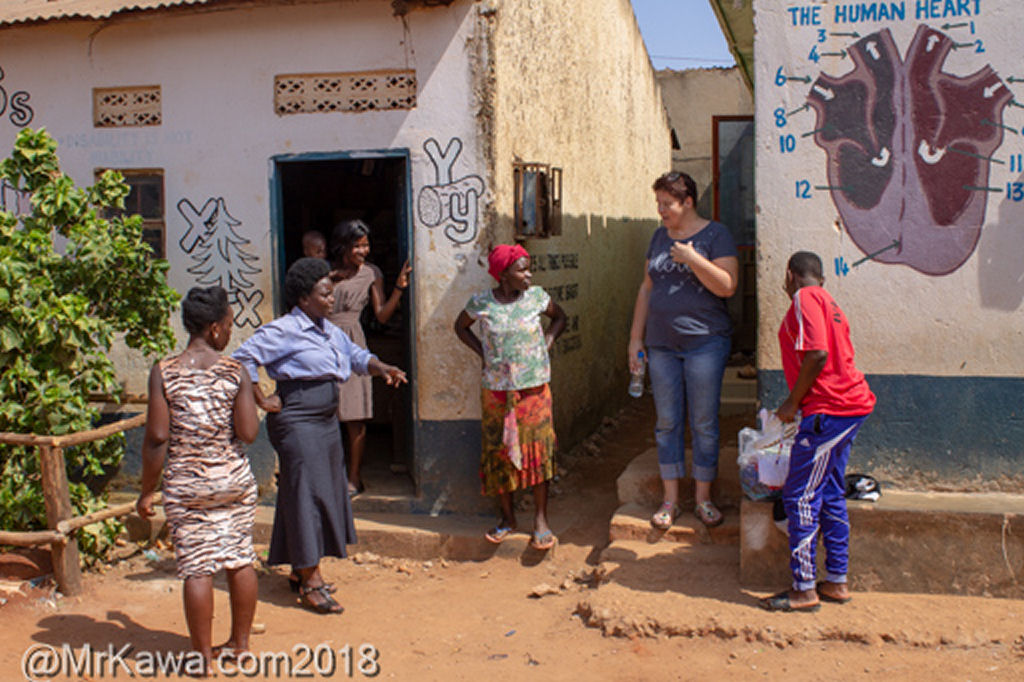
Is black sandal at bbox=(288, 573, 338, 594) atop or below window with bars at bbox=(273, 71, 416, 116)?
below

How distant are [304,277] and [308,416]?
26.7 inches

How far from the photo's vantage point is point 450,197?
6.10 m

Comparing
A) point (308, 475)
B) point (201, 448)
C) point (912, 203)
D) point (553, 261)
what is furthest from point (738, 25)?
point (201, 448)

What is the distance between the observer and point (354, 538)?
5293 mm

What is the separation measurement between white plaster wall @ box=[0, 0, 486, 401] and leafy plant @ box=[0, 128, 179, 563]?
0.84 meters

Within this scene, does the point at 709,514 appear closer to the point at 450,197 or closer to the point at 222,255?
the point at 450,197

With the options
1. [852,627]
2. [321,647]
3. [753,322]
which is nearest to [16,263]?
[321,647]

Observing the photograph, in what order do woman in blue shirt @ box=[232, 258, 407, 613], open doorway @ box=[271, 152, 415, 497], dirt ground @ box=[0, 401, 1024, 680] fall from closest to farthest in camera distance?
dirt ground @ box=[0, 401, 1024, 680], woman in blue shirt @ box=[232, 258, 407, 613], open doorway @ box=[271, 152, 415, 497]

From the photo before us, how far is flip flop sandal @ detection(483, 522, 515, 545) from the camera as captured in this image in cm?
577

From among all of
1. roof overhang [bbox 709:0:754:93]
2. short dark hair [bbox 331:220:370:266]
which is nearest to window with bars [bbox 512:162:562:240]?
short dark hair [bbox 331:220:370:266]

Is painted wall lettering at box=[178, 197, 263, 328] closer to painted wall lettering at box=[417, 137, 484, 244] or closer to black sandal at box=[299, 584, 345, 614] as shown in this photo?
painted wall lettering at box=[417, 137, 484, 244]

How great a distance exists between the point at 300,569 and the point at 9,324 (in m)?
2.02

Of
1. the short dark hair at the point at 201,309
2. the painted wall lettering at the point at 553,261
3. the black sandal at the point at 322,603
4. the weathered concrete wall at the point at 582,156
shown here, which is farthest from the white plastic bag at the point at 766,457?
the short dark hair at the point at 201,309

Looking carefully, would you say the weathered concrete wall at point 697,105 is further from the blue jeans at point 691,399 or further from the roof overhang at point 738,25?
the blue jeans at point 691,399
